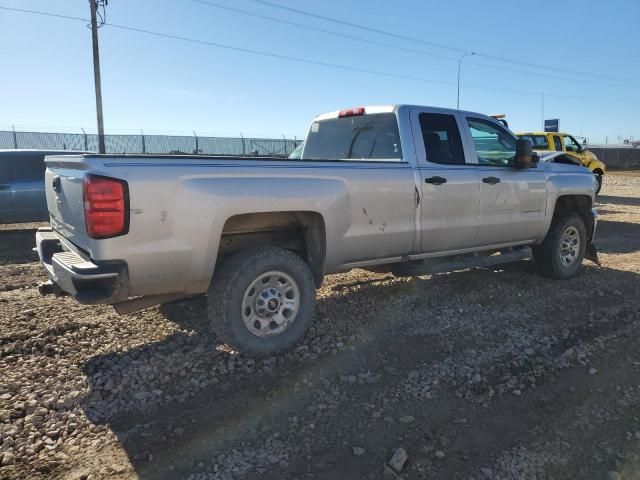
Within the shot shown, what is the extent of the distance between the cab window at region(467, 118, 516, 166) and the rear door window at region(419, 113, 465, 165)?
0.26 meters

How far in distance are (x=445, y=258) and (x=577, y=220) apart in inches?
90.8

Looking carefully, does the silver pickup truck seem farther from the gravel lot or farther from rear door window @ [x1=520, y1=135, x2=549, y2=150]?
rear door window @ [x1=520, y1=135, x2=549, y2=150]

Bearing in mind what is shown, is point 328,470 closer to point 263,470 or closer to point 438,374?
point 263,470

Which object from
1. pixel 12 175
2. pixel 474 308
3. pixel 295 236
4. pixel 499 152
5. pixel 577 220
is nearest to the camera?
pixel 295 236

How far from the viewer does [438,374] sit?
3.76 m

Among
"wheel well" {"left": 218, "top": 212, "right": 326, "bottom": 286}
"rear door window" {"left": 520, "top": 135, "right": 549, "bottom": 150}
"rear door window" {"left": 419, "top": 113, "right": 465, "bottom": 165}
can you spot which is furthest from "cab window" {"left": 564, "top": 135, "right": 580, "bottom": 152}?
"wheel well" {"left": 218, "top": 212, "right": 326, "bottom": 286}

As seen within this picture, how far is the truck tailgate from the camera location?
350cm

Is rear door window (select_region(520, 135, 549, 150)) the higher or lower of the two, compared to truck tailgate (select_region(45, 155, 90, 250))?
higher

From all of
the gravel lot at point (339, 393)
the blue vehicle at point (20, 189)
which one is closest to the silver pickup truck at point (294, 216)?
the gravel lot at point (339, 393)

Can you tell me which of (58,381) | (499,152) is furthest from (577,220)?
(58,381)

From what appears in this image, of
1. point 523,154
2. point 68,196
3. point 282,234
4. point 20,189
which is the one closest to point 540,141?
point 523,154

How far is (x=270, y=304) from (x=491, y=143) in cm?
→ 336

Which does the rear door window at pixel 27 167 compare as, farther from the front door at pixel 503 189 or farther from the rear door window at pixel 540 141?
the rear door window at pixel 540 141

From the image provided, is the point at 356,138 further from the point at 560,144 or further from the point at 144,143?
the point at 144,143
